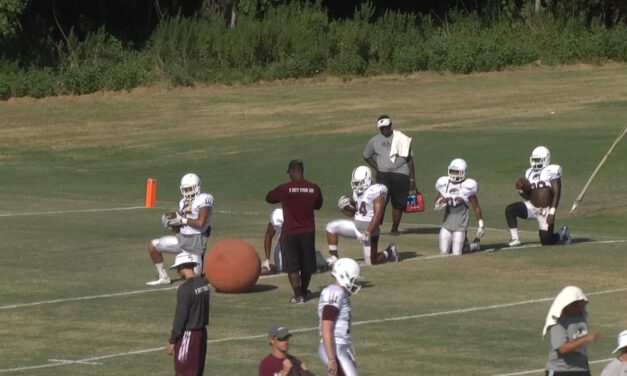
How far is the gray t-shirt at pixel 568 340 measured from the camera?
48.0 ft

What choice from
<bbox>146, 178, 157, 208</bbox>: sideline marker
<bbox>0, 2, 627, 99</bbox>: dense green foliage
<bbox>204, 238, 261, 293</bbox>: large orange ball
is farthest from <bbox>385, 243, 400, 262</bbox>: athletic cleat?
<bbox>0, 2, 627, 99</bbox>: dense green foliage

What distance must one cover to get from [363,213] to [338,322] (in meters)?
10.3

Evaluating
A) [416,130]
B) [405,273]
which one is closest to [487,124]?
[416,130]

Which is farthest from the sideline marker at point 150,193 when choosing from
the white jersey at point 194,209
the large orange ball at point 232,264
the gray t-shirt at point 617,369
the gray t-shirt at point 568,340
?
the gray t-shirt at point 617,369

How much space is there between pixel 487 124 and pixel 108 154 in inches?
468

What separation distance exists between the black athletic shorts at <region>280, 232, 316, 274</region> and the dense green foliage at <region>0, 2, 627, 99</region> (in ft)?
121

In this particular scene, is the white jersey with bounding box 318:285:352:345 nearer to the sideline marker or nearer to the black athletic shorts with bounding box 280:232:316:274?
the black athletic shorts with bounding box 280:232:316:274

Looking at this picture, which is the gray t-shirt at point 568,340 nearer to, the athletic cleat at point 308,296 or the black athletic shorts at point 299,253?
the black athletic shorts at point 299,253

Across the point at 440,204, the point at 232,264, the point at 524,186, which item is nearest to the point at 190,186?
the point at 232,264

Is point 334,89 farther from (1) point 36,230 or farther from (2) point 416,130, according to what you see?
(1) point 36,230

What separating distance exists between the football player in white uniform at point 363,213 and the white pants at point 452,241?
172 cm

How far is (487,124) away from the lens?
50094 mm

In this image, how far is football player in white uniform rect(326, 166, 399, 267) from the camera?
25.7 meters

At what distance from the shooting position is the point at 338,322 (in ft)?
51.6
